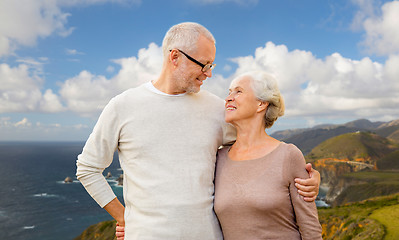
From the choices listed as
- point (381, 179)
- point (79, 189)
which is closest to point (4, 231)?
point (79, 189)

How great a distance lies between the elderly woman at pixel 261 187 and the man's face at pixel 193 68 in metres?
0.52

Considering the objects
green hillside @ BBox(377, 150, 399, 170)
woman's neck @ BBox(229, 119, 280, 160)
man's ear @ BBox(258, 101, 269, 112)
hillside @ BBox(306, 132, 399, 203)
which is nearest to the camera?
woman's neck @ BBox(229, 119, 280, 160)

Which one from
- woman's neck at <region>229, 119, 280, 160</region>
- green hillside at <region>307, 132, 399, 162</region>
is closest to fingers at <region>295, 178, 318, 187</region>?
woman's neck at <region>229, 119, 280, 160</region>

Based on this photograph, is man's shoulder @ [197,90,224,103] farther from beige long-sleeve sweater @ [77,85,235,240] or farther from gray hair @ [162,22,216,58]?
gray hair @ [162,22,216,58]

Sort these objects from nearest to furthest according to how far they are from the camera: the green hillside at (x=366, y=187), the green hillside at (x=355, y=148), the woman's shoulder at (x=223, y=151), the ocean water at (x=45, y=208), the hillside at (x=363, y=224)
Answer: the woman's shoulder at (x=223, y=151)
the hillside at (x=363, y=224)
the ocean water at (x=45, y=208)
the green hillside at (x=366, y=187)
the green hillside at (x=355, y=148)

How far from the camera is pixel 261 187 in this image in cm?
303

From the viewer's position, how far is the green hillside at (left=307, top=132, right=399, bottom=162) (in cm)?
14404

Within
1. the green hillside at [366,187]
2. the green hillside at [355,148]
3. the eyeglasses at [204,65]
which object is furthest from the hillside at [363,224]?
the green hillside at [355,148]

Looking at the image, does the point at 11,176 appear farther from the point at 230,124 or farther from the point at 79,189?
the point at 230,124

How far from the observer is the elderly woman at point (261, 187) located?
300 centimetres

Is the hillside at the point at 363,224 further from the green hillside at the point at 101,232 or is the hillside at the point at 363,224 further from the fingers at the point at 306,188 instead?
the green hillside at the point at 101,232

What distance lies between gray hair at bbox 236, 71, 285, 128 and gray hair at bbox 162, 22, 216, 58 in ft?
2.07

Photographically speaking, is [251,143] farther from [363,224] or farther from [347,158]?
[347,158]

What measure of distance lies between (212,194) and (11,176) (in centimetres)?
14692
